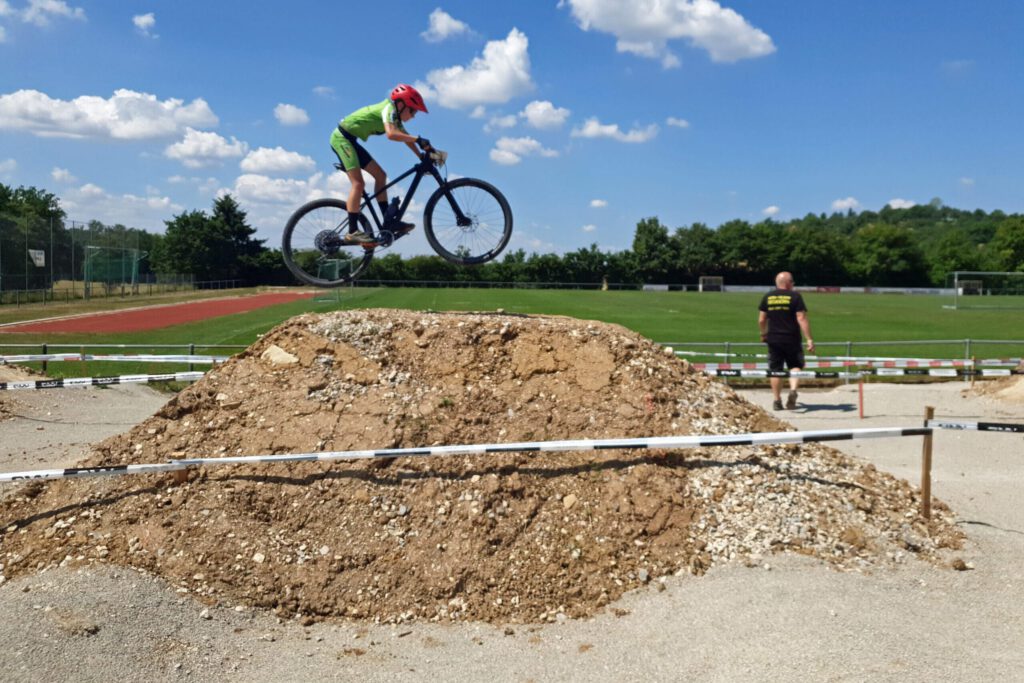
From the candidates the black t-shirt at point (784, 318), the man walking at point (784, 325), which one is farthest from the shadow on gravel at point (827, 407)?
the black t-shirt at point (784, 318)

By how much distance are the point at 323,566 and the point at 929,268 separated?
12374cm

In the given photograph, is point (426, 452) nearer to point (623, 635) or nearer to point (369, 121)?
point (623, 635)

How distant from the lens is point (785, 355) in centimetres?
1371

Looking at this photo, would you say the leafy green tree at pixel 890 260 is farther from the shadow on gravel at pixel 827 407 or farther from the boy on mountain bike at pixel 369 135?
the boy on mountain bike at pixel 369 135

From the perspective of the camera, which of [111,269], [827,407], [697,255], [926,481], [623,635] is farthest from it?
[697,255]

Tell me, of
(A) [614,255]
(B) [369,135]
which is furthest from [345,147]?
(A) [614,255]

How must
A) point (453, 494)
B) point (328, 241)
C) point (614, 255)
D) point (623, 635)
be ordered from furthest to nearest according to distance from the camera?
point (614, 255) → point (328, 241) → point (453, 494) → point (623, 635)

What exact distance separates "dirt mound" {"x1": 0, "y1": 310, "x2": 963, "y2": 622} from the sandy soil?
0.18 m

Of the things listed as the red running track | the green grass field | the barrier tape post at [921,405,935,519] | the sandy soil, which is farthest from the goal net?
the barrier tape post at [921,405,935,519]

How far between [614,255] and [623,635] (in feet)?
267

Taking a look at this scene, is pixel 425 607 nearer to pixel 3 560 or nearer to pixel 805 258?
pixel 3 560

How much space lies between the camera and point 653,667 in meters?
4.89

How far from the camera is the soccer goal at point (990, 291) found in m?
60.1

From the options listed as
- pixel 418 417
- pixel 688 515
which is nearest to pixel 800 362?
pixel 688 515
